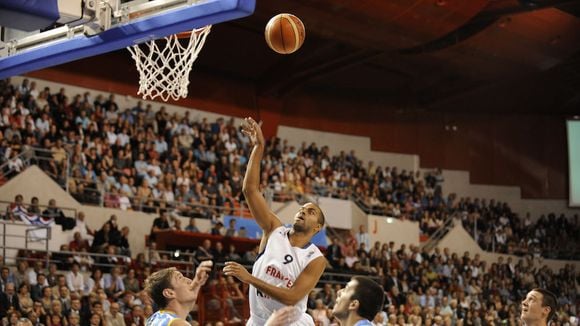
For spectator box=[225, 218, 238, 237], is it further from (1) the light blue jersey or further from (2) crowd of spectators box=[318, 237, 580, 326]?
(1) the light blue jersey

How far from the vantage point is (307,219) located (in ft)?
21.8

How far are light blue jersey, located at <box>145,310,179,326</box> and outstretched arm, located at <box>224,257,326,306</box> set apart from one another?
22.1 inches

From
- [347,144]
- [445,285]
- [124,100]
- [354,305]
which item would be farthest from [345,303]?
[347,144]

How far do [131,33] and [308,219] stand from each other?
2.56 metres

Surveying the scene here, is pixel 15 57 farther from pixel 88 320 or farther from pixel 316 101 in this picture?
pixel 316 101

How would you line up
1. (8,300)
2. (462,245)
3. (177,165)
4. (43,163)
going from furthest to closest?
(462,245) < (177,165) < (43,163) < (8,300)

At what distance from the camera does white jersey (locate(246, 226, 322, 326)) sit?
6.63m

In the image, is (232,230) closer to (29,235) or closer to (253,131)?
(29,235)

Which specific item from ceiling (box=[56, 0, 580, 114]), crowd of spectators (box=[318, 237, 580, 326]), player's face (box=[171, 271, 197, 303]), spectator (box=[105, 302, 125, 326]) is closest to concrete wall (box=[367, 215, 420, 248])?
crowd of spectators (box=[318, 237, 580, 326])

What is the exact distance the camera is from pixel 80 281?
15.3 metres

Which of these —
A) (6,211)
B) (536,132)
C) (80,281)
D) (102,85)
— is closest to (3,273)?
(80,281)

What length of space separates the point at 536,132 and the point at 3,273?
75.6 ft

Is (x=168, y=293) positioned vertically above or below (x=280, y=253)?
below

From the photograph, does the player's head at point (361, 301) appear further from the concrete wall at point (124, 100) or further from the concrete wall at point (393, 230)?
the concrete wall at point (393, 230)
